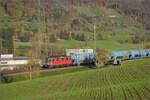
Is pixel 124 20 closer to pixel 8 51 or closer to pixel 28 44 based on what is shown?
pixel 28 44

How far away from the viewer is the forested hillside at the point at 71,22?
63156 mm

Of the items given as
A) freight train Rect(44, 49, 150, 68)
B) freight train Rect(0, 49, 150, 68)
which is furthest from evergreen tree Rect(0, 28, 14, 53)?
freight train Rect(44, 49, 150, 68)

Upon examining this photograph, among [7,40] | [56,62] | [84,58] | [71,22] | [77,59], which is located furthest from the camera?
[71,22]

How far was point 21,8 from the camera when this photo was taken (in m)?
88.8

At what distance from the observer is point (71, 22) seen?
83688mm

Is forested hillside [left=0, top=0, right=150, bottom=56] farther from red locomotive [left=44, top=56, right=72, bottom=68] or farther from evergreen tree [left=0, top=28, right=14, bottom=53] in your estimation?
red locomotive [left=44, top=56, right=72, bottom=68]

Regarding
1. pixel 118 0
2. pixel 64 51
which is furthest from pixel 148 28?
pixel 64 51

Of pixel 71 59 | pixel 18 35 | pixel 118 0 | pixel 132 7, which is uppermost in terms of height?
pixel 118 0

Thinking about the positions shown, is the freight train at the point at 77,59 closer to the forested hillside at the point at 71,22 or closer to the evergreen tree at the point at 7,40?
the forested hillside at the point at 71,22

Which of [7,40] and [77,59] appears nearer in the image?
[77,59]

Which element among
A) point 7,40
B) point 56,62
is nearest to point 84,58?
point 56,62

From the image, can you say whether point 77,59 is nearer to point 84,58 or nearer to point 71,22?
point 84,58

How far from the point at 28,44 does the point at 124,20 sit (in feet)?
140

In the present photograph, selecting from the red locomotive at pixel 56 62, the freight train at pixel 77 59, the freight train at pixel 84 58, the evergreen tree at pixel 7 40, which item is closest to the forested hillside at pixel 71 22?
the evergreen tree at pixel 7 40
